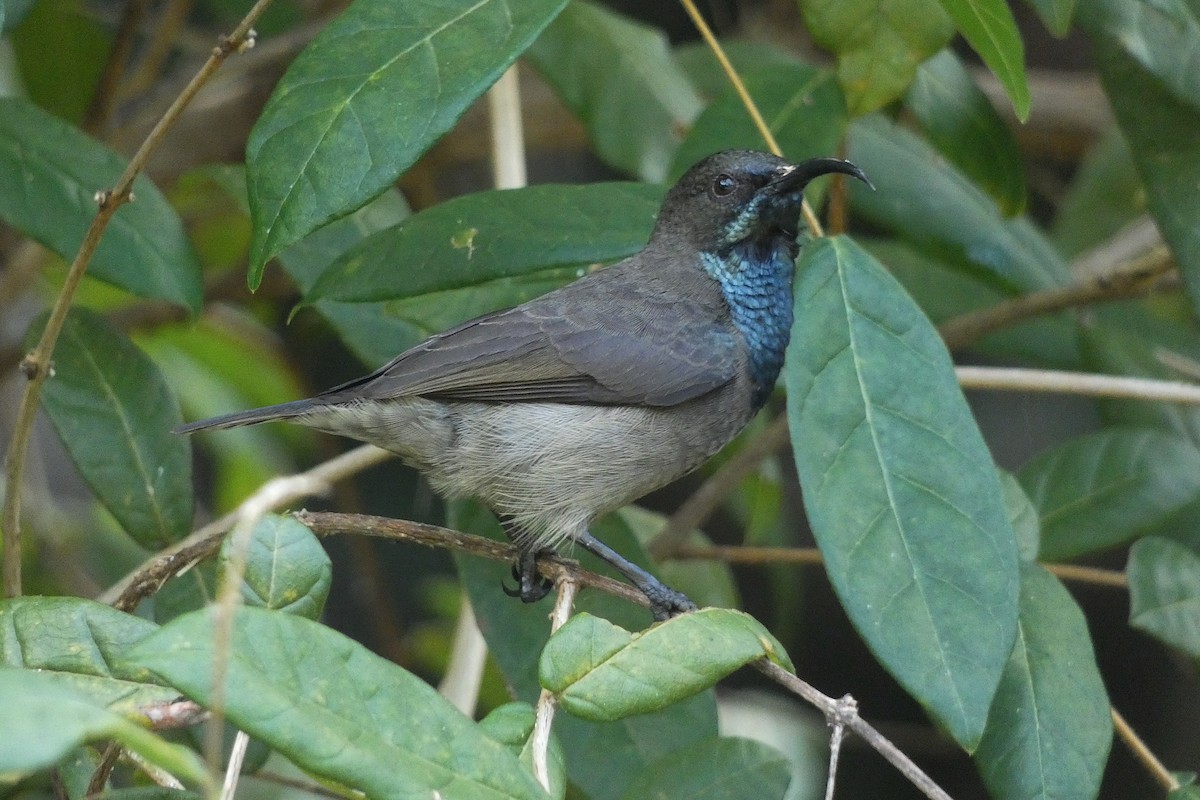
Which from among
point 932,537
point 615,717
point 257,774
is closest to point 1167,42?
point 932,537

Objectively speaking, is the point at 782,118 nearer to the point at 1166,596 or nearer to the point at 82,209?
the point at 1166,596

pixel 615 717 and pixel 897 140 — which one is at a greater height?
pixel 897 140

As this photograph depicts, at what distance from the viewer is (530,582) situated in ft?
9.50

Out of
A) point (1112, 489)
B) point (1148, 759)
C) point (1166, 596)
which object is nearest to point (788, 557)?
point (1112, 489)

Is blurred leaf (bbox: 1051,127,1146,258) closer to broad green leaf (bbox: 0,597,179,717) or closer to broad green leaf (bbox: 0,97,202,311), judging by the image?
broad green leaf (bbox: 0,97,202,311)

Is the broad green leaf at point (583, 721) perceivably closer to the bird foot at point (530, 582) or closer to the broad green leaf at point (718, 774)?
the bird foot at point (530, 582)

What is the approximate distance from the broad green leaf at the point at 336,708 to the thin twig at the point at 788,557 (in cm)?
129

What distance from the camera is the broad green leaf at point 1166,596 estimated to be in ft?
8.18

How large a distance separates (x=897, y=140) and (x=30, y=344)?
2.43 metres

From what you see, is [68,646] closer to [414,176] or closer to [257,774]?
[257,774]

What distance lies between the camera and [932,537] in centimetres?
218

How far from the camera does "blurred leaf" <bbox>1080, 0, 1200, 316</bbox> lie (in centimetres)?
286

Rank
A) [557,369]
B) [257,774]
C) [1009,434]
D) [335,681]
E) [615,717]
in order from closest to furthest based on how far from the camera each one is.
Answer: [335,681] → [615,717] → [257,774] → [557,369] → [1009,434]

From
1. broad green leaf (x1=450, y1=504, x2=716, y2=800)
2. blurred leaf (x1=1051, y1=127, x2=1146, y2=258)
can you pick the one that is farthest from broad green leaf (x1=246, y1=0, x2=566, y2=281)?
blurred leaf (x1=1051, y1=127, x2=1146, y2=258)
